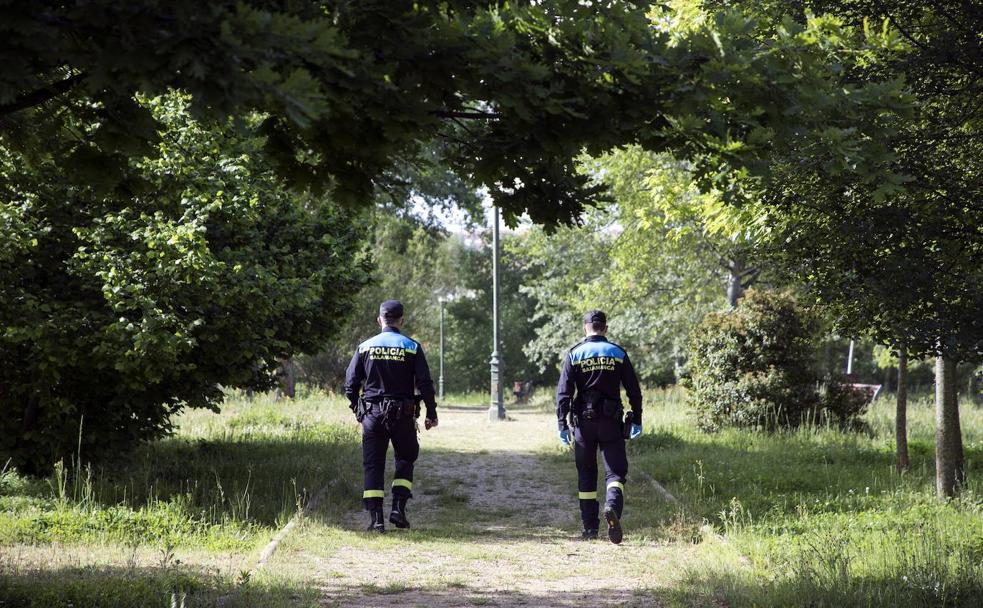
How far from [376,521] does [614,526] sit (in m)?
2.24

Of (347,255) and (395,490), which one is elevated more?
(347,255)

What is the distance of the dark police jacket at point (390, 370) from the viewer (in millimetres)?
8953

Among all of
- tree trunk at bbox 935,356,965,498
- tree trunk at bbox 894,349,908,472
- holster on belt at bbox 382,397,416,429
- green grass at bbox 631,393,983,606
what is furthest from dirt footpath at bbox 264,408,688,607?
tree trunk at bbox 894,349,908,472

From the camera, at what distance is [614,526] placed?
785cm

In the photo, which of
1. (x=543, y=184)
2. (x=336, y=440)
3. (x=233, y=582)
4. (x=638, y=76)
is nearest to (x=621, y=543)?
(x=233, y=582)

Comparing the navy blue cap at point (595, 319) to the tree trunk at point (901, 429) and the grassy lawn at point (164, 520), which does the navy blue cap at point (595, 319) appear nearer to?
the grassy lawn at point (164, 520)

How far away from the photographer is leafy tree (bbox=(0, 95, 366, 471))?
893 cm

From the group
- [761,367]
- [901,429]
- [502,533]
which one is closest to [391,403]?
[502,533]

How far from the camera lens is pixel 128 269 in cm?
906

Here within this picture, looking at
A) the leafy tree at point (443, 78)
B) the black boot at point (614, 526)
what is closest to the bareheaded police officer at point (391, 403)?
the black boot at point (614, 526)

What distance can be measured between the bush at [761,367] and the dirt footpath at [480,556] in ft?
16.7

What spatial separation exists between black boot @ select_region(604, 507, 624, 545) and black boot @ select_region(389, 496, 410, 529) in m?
1.99

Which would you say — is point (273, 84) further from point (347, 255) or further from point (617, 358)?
point (347, 255)

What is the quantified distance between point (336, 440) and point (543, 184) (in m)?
10.8
